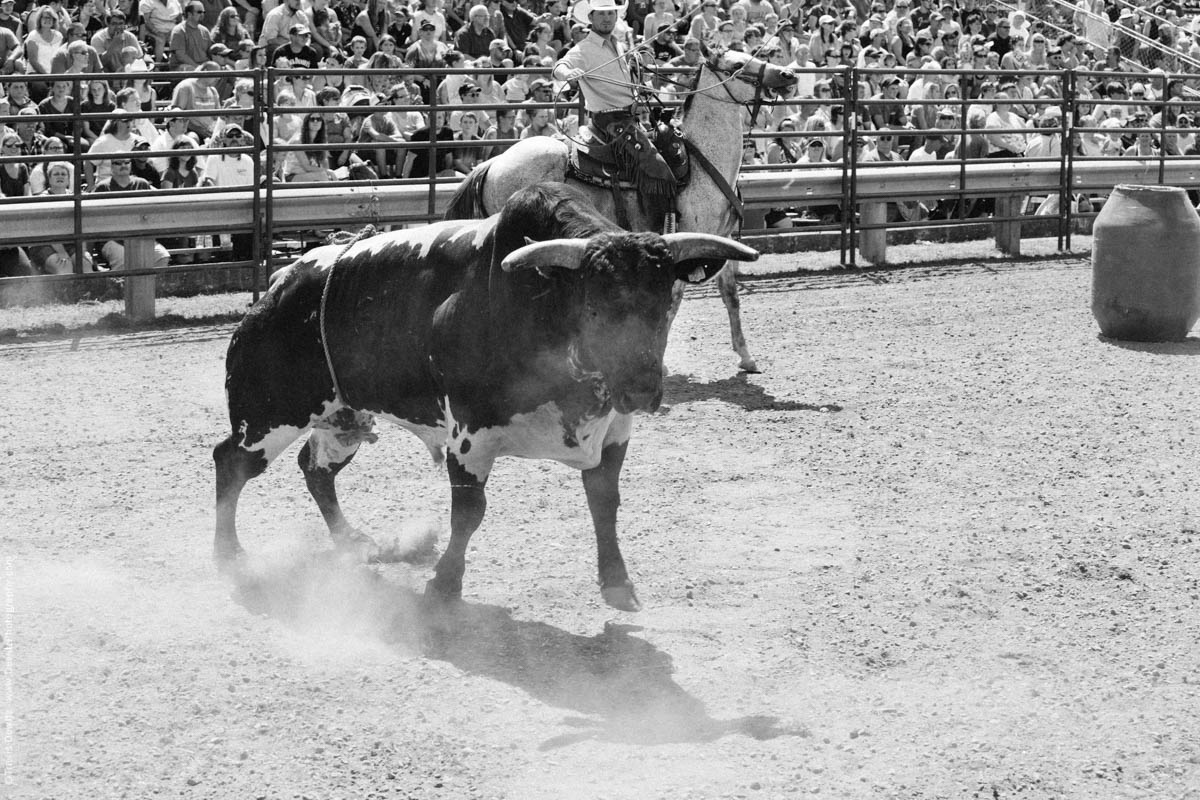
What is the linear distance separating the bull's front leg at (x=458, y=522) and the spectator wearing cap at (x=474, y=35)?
12.3 meters

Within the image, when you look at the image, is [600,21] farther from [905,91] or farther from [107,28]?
[905,91]

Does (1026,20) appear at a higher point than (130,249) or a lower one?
higher

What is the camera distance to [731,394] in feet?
33.4

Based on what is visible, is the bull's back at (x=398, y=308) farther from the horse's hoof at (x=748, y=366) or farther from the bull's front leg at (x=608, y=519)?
the horse's hoof at (x=748, y=366)

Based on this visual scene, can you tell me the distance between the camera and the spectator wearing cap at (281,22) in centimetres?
1588

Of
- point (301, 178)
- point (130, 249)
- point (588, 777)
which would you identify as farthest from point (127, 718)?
point (301, 178)

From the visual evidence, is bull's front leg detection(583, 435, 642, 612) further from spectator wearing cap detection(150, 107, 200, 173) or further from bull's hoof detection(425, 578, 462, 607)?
spectator wearing cap detection(150, 107, 200, 173)

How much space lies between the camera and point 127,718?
4969mm

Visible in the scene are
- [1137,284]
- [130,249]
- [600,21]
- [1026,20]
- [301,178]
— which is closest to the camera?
[600,21]

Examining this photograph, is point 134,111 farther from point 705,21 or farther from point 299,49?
point 705,21

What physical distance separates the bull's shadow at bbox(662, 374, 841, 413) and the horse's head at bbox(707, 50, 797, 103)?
6.64 ft

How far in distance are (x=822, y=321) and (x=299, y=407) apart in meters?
7.18

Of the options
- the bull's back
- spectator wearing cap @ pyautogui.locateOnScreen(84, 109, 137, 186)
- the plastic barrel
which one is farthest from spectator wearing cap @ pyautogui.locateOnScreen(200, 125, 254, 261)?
the bull's back

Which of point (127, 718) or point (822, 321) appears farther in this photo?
point (822, 321)
